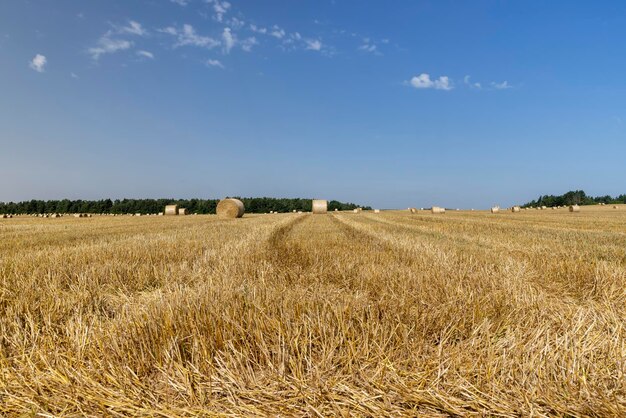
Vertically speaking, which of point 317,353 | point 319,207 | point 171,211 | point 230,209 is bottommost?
point 317,353

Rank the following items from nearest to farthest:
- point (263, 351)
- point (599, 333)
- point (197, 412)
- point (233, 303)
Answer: point (197, 412)
point (263, 351)
point (599, 333)
point (233, 303)

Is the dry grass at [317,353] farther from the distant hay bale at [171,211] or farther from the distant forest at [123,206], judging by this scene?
the distant forest at [123,206]

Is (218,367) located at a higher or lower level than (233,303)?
lower

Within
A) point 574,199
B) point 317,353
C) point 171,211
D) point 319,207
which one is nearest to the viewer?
point 317,353


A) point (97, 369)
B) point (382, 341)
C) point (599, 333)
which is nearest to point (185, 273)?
point (97, 369)

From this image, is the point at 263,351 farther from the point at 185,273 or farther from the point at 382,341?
the point at 185,273

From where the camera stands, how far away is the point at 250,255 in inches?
238

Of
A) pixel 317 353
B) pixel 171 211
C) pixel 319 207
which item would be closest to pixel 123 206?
pixel 171 211

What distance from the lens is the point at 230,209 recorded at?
110ft

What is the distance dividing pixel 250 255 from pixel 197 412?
439 centimetres

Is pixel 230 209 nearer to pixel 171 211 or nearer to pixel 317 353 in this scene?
pixel 171 211

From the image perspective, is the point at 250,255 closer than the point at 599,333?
No

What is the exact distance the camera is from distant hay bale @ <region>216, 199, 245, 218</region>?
3325 cm

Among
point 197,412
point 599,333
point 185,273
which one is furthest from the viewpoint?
point 185,273
